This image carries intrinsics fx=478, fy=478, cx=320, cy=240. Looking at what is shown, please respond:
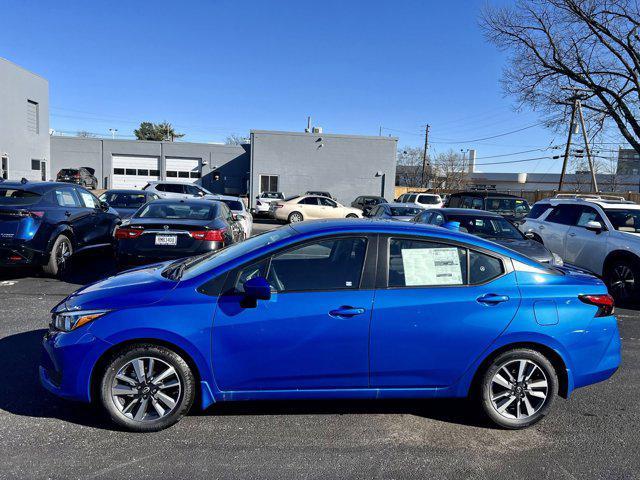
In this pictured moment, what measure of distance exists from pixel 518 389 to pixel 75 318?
332 centimetres

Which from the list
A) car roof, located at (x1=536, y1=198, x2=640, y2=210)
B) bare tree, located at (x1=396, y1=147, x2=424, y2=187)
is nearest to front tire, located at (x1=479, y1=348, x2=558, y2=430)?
car roof, located at (x1=536, y1=198, x2=640, y2=210)

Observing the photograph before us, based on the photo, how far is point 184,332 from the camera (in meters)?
3.32

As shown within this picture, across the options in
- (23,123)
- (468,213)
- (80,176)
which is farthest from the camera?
(80,176)

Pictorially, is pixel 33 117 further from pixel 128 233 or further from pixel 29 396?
pixel 29 396

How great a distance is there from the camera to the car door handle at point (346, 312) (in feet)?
11.2

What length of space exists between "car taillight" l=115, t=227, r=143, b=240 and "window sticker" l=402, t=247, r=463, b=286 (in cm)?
492

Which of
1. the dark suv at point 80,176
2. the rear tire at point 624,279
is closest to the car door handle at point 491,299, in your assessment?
the rear tire at point 624,279

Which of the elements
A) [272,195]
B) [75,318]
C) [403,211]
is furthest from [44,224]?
[272,195]

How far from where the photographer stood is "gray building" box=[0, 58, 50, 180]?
26784 millimetres

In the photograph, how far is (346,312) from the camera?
3412 millimetres

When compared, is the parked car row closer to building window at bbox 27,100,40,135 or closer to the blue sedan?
the blue sedan

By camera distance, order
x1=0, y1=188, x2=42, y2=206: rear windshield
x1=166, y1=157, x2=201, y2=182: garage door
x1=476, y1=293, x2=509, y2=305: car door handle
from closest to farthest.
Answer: x1=476, y1=293, x2=509, y2=305: car door handle → x1=0, y1=188, x2=42, y2=206: rear windshield → x1=166, y1=157, x2=201, y2=182: garage door

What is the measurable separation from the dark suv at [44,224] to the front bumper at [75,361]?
Result: 5.00 m

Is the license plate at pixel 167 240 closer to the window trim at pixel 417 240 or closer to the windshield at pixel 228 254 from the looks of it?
the windshield at pixel 228 254
